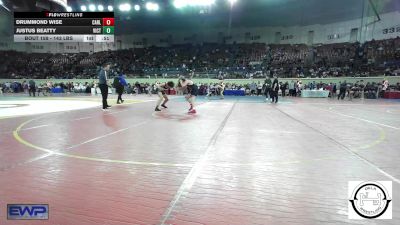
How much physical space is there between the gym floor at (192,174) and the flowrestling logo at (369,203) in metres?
0.09

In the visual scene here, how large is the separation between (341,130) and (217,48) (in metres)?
37.9

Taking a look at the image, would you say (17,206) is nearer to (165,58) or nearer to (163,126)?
(163,126)

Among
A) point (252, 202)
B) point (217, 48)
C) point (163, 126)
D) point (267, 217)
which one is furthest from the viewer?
point (217, 48)

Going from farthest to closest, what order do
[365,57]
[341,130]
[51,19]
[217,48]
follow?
[217,48]
[365,57]
[51,19]
[341,130]

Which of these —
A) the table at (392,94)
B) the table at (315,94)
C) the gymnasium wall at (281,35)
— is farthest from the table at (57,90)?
the table at (392,94)

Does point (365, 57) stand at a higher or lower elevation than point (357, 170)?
higher

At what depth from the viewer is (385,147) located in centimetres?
636

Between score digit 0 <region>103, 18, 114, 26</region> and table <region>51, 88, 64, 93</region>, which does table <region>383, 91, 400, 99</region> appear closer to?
score digit 0 <region>103, 18, 114, 26</region>

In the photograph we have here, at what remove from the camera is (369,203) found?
10.3 ft

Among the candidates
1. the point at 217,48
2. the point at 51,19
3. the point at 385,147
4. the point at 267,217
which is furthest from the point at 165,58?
the point at 267,217

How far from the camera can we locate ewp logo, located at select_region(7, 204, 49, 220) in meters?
2.99

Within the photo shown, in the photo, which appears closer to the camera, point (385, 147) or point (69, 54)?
point (385, 147)
